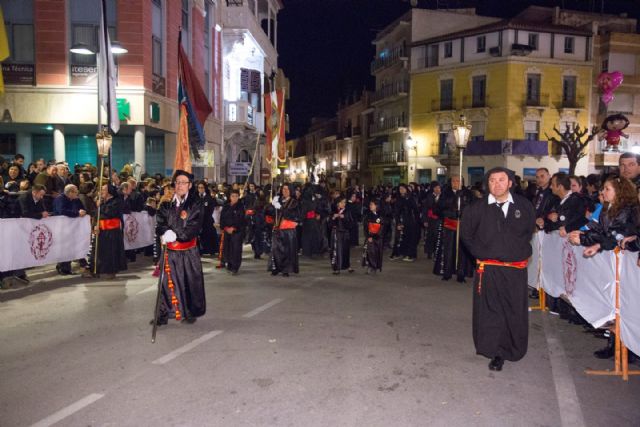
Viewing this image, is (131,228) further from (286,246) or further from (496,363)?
(496,363)

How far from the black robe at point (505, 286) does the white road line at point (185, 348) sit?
10.2 ft

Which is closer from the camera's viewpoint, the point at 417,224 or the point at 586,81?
the point at 417,224

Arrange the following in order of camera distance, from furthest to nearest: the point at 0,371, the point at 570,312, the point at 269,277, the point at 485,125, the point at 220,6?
the point at 485,125 → the point at 220,6 → the point at 269,277 → the point at 570,312 → the point at 0,371

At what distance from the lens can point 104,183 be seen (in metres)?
11.4

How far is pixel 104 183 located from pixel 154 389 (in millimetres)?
7468

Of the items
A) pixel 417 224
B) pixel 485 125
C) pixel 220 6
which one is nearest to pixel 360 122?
pixel 485 125

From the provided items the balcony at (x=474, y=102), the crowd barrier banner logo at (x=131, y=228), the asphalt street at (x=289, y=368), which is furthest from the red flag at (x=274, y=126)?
the balcony at (x=474, y=102)

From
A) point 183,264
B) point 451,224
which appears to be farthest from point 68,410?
point 451,224

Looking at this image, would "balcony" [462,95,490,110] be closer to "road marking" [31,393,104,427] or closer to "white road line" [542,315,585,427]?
"white road line" [542,315,585,427]

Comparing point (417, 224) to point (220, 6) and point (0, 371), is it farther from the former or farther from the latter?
point (220, 6)

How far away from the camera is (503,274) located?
555 cm

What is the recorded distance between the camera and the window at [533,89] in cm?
3906

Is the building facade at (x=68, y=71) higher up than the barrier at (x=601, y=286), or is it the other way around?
the building facade at (x=68, y=71)

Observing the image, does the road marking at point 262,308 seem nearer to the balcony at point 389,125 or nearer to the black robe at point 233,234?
the black robe at point 233,234
